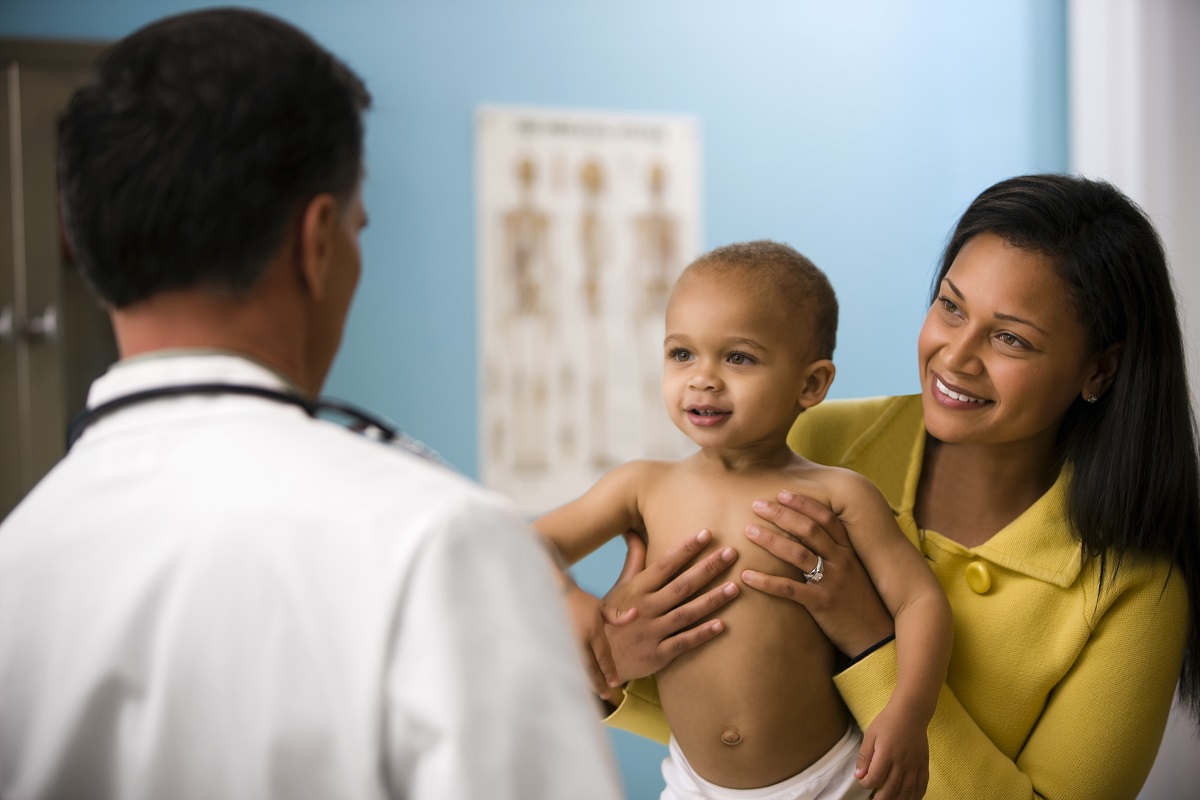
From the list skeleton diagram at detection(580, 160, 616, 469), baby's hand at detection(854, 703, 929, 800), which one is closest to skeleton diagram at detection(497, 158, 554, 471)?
skeleton diagram at detection(580, 160, 616, 469)

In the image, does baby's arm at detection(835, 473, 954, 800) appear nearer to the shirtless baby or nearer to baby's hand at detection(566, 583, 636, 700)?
the shirtless baby

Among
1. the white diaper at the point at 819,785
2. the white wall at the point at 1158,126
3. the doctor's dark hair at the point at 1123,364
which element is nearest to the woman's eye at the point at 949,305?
the doctor's dark hair at the point at 1123,364

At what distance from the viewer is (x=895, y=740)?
1.27 m

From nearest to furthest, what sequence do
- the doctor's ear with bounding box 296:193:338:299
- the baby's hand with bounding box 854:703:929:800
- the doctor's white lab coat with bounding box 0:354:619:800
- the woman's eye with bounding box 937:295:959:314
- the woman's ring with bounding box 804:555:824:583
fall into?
the doctor's white lab coat with bounding box 0:354:619:800, the doctor's ear with bounding box 296:193:338:299, the baby's hand with bounding box 854:703:929:800, the woman's ring with bounding box 804:555:824:583, the woman's eye with bounding box 937:295:959:314

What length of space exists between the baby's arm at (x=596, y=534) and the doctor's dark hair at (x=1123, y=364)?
24.2 inches

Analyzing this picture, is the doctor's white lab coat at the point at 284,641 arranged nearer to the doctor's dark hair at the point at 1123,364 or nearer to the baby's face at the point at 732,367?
the baby's face at the point at 732,367

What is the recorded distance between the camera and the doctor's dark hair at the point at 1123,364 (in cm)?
145

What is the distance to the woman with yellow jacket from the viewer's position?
54.7 inches

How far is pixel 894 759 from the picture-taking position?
1272 millimetres

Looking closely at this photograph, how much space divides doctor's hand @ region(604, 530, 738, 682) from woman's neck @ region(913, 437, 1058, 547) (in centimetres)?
37

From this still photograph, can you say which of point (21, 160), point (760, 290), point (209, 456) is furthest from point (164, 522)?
point (21, 160)

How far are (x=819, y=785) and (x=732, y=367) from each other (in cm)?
56

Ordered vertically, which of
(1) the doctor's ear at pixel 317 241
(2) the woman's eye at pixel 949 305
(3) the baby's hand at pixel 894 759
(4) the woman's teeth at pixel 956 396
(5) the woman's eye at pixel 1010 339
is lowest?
(3) the baby's hand at pixel 894 759

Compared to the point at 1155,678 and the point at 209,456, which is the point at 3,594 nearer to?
the point at 209,456
